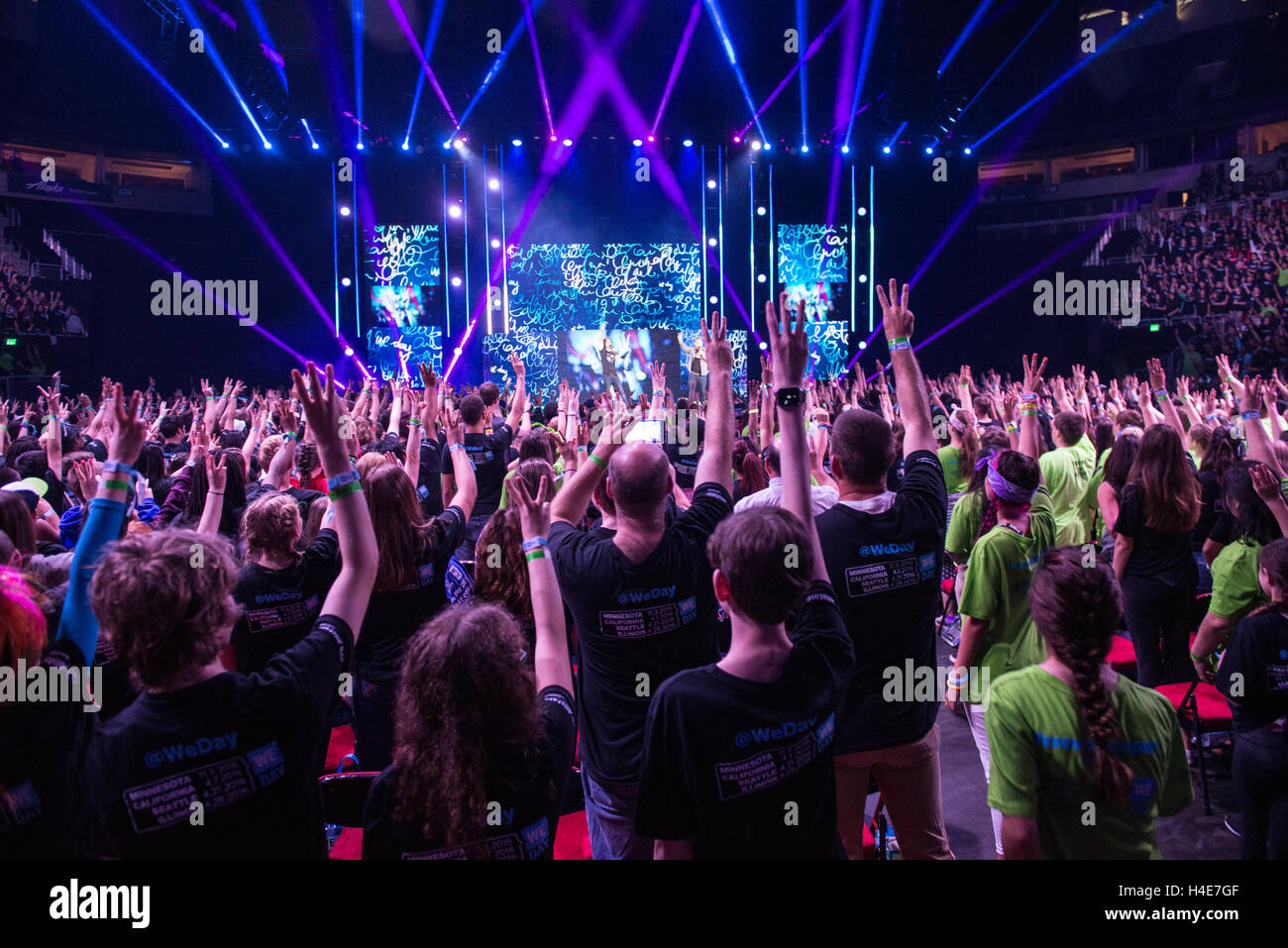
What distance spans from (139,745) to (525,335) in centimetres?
1593

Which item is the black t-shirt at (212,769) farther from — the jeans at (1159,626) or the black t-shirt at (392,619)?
the jeans at (1159,626)

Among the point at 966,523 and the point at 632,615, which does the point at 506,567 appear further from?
the point at 966,523

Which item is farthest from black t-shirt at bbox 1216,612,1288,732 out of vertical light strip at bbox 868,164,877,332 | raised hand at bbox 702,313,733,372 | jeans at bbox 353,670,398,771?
vertical light strip at bbox 868,164,877,332

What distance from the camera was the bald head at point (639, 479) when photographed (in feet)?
7.87

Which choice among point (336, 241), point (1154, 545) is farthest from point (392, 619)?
point (336, 241)

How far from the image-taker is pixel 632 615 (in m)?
2.43

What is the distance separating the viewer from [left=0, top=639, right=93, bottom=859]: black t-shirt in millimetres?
1742

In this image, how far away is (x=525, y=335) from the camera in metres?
17.1

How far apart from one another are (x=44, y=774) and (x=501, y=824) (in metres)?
1.10

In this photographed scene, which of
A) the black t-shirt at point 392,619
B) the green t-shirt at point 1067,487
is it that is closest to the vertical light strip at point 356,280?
the green t-shirt at point 1067,487

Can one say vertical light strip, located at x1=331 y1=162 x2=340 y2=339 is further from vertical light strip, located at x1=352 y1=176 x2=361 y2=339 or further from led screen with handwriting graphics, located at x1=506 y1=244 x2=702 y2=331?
led screen with handwriting graphics, located at x1=506 y1=244 x2=702 y2=331

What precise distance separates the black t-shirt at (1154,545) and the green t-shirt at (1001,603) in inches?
55.8

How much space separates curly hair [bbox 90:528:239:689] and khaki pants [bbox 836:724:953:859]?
196 cm

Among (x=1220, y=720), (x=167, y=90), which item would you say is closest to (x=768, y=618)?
(x=1220, y=720)
